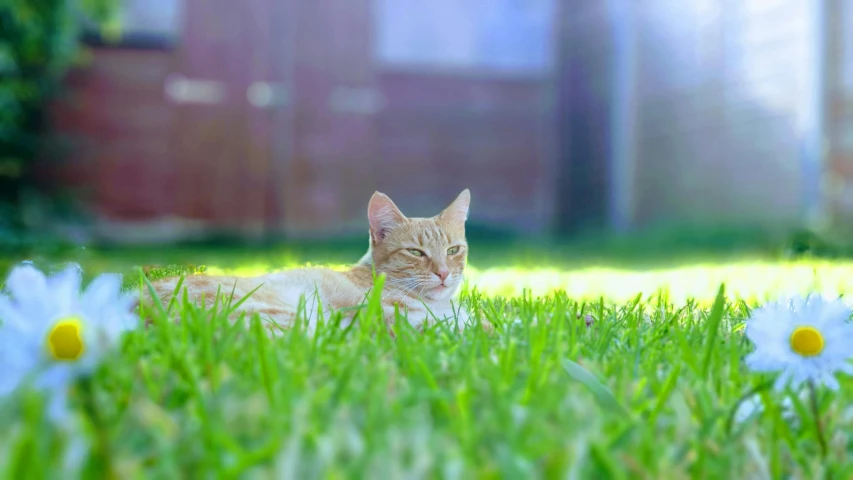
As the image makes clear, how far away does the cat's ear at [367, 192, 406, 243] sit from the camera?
166cm

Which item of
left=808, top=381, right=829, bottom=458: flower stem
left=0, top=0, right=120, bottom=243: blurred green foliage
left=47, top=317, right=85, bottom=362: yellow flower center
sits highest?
left=0, top=0, right=120, bottom=243: blurred green foliage

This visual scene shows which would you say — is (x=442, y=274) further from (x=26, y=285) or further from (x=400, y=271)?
(x=26, y=285)

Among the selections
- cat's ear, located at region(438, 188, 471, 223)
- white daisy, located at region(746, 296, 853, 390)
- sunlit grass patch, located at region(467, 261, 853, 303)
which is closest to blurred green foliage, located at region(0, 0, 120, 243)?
sunlit grass patch, located at region(467, 261, 853, 303)

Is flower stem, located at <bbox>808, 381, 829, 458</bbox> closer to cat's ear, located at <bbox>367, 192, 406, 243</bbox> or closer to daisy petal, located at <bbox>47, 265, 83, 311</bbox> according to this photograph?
daisy petal, located at <bbox>47, 265, 83, 311</bbox>

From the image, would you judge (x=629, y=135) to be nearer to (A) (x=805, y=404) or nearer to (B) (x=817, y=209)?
(B) (x=817, y=209)

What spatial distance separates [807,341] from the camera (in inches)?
29.3

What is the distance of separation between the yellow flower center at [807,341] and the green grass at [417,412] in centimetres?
6

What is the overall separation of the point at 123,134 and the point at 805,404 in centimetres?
551

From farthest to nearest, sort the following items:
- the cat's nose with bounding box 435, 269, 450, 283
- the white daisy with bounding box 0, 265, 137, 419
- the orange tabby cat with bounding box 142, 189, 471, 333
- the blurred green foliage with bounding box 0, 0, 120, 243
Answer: the blurred green foliage with bounding box 0, 0, 120, 243, the cat's nose with bounding box 435, 269, 450, 283, the orange tabby cat with bounding box 142, 189, 471, 333, the white daisy with bounding box 0, 265, 137, 419

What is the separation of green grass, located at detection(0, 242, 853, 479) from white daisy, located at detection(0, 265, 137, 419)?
0.08 ft

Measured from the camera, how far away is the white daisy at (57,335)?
1.70 feet

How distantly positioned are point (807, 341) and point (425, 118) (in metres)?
5.39

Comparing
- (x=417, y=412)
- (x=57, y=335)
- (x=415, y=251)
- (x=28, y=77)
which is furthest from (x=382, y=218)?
(x=28, y=77)

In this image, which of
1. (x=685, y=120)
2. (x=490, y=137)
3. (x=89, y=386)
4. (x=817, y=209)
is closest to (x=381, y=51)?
(x=490, y=137)
